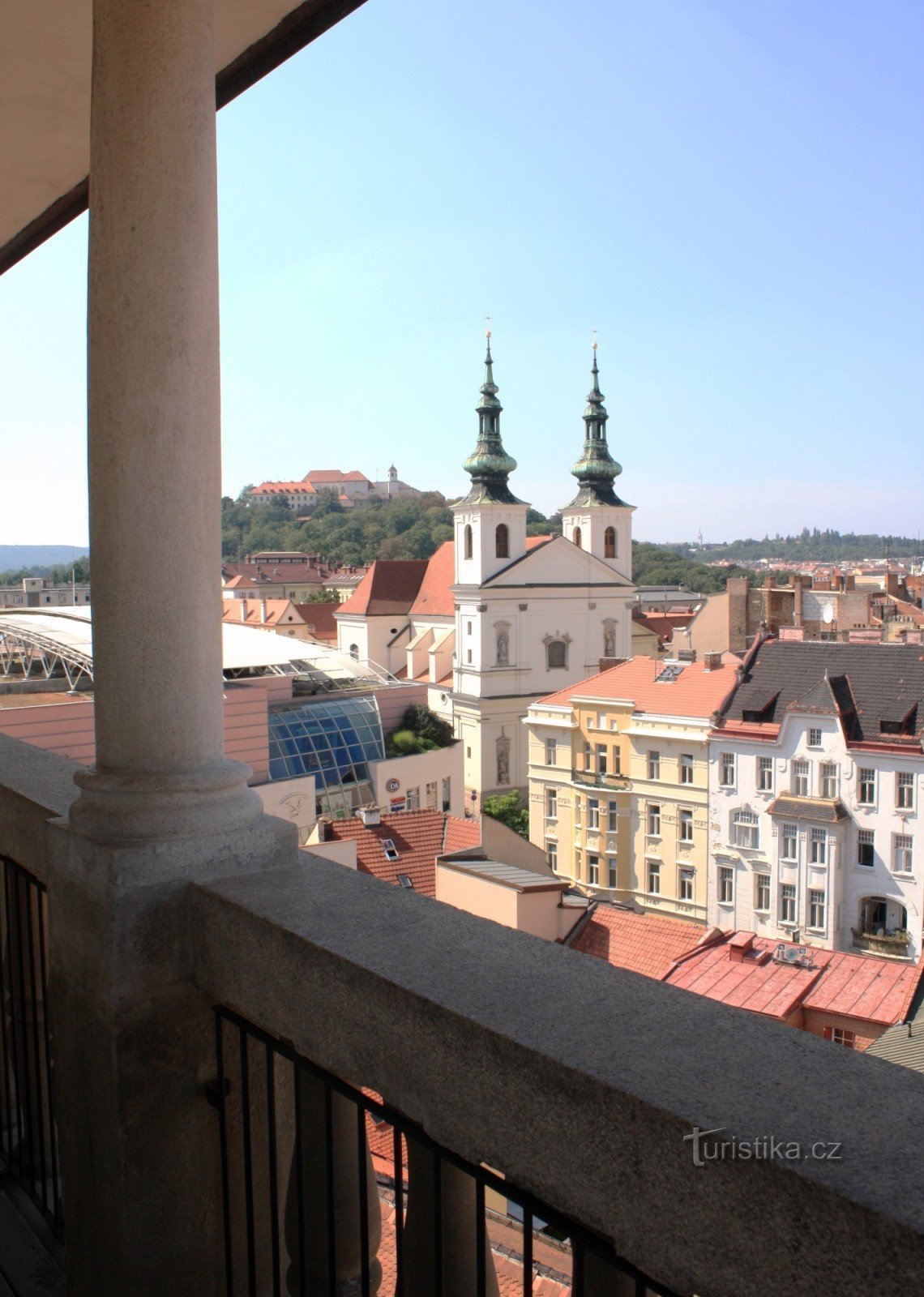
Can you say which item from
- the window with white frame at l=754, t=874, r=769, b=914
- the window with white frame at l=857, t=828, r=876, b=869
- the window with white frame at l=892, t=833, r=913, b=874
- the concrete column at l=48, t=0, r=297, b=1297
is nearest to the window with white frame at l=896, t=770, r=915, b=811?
the window with white frame at l=892, t=833, r=913, b=874

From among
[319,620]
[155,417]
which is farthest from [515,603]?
[155,417]

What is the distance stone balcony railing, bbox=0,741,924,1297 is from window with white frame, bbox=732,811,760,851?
103ft

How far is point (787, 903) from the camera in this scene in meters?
31.4

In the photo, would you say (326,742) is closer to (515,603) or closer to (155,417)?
(515,603)

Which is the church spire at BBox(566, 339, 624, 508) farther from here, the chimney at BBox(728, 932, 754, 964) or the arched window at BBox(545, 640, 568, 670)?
the chimney at BBox(728, 932, 754, 964)

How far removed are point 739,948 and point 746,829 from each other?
13.7m

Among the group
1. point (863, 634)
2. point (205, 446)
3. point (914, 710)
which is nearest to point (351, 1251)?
point (205, 446)

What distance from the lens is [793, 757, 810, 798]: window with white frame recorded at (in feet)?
101

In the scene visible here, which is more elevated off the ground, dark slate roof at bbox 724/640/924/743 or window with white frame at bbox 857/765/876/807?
dark slate roof at bbox 724/640/924/743

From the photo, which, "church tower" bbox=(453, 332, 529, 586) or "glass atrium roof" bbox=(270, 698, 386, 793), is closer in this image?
"glass atrium roof" bbox=(270, 698, 386, 793)

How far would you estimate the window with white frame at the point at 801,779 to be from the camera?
30812mm

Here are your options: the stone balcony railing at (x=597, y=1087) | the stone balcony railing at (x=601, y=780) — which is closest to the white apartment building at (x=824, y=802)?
the stone balcony railing at (x=601, y=780)

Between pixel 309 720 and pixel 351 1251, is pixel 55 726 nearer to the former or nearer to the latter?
pixel 309 720

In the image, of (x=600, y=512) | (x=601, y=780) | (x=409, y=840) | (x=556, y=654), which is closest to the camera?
(x=409, y=840)
